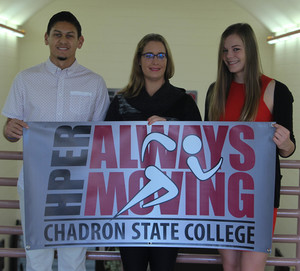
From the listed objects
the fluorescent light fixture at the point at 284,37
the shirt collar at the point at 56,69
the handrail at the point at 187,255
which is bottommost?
the handrail at the point at 187,255

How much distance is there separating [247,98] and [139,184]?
30.8 inches

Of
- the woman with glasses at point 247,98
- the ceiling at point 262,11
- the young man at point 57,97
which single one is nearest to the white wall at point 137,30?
the ceiling at point 262,11

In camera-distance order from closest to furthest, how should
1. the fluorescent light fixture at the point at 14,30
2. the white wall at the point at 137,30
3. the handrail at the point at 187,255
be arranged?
the handrail at the point at 187,255, the fluorescent light fixture at the point at 14,30, the white wall at the point at 137,30

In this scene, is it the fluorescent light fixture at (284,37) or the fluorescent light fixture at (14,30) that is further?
the fluorescent light fixture at (14,30)

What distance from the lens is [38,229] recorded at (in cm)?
253

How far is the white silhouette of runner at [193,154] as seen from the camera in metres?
2.54

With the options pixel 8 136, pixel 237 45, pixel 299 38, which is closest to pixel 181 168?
pixel 237 45

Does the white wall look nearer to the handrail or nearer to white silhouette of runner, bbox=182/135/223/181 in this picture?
the handrail

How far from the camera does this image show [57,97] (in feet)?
8.42

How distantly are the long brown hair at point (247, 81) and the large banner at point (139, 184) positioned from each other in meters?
0.11

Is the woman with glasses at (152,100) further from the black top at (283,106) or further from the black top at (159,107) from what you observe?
the black top at (283,106)

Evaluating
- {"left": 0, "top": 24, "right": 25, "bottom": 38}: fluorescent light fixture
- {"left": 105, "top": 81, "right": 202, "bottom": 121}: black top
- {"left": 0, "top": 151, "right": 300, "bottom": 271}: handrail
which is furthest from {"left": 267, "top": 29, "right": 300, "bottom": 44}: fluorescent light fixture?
{"left": 105, "top": 81, "right": 202, "bottom": 121}: black top

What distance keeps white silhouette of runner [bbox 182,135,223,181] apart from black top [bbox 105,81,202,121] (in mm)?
135

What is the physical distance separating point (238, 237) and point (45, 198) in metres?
1.12
